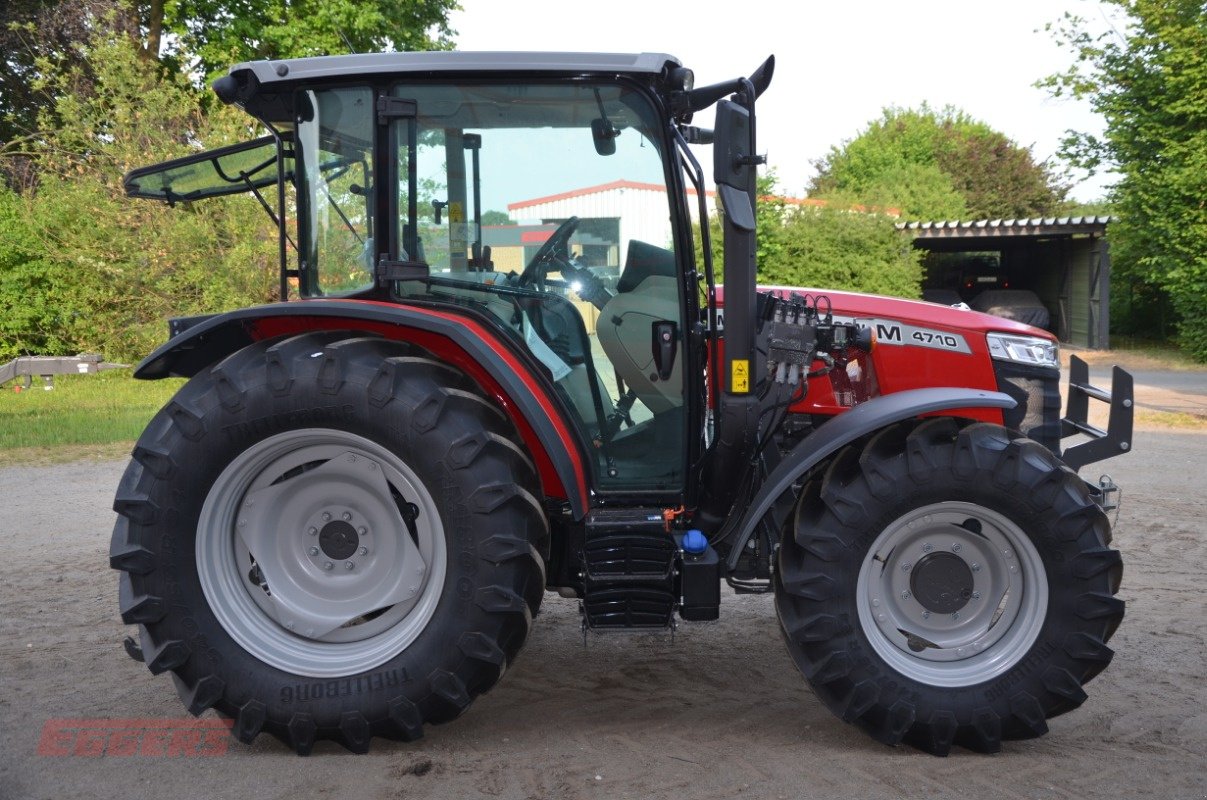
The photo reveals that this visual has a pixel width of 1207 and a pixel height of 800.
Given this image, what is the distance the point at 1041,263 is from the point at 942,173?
42.1ft

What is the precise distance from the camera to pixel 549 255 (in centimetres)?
367

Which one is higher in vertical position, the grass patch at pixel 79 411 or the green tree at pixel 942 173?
the green tree at pixel 942 173

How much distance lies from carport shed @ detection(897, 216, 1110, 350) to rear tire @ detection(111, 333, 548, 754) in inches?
719

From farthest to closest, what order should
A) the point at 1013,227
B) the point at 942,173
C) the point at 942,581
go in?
1. the point at 942,173
2. the point at 1013,227
3. the point at 942,581

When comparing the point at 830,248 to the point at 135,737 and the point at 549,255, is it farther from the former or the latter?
the point at 135,737

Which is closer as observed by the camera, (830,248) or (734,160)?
(734,160)

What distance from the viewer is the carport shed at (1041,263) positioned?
22.0m

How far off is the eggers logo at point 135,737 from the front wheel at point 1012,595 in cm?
196

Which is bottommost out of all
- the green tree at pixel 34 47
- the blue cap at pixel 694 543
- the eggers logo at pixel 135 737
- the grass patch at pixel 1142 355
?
the eggers logo at pixel 135 737

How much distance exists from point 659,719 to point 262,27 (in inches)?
755

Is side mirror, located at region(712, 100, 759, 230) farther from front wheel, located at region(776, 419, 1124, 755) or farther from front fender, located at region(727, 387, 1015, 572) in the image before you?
front wheel, located at region(776, 419, 1124, 755)

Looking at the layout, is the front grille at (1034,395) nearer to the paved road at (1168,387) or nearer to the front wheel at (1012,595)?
the front wheel at (1012,595)

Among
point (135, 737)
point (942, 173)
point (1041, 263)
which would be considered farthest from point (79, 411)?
point (942, 173)

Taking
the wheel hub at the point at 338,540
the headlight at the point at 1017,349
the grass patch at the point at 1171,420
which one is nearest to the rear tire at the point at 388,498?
the wheel hub at the point at 338,540
